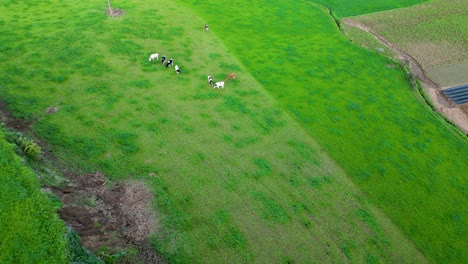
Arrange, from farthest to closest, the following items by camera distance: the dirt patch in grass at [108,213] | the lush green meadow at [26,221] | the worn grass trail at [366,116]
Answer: the worn grass trail at [366,116] → the dirt patch in grass at [108,213] → the lush green meadow at [26,221]

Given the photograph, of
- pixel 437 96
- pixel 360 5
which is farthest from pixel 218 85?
pixel 360 5

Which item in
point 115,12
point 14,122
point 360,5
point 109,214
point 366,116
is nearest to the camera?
point 109,214

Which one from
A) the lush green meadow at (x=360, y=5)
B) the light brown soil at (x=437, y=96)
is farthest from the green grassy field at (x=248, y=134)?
the lush green meadow at (x=360, y=5)

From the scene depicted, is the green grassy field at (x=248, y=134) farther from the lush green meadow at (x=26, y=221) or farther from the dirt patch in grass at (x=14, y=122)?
the lush green meadow at (x=26, y=221)

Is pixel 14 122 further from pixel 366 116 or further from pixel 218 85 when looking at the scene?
pixel 366 116

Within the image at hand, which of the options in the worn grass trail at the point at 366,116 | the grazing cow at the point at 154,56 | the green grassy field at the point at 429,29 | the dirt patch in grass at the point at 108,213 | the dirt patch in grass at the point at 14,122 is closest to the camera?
the dirt patch in grass at the point at 108,213

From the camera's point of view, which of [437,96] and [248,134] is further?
[437,96]

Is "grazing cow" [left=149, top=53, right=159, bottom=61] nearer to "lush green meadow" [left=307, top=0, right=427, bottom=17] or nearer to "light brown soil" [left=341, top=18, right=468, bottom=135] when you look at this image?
"light brown soil" [left=341, top=18, right=468, bottom=135]
